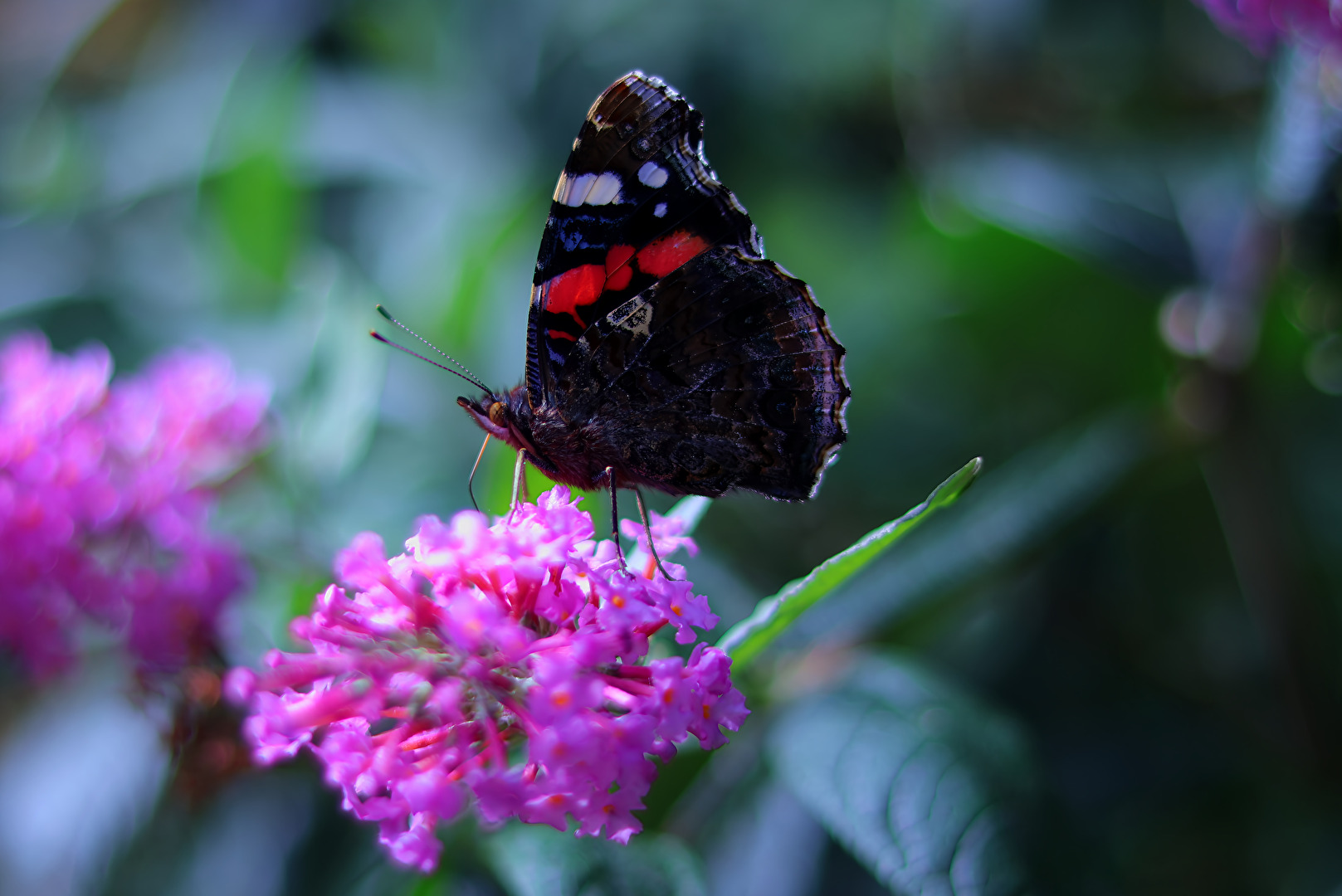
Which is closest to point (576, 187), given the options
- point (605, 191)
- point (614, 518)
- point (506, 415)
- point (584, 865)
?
point (605, 191)

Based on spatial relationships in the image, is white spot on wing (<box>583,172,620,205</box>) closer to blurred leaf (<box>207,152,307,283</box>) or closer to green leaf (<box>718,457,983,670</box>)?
green leaf (<box>718,457,983,670</box>)

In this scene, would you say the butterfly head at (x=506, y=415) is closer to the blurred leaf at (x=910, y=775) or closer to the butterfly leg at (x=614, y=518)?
the butterfly leg at (x=614, y=518)

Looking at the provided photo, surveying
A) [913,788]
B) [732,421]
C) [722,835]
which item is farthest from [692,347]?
[722,835]

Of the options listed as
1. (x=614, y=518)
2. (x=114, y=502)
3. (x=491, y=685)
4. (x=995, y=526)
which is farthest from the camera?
(x=114, y=502)

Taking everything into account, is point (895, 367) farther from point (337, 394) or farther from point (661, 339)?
point (337, 394)

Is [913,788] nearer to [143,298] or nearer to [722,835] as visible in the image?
[722,835]

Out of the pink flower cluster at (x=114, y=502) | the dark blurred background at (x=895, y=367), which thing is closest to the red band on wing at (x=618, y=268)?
the dark blurred background at (x=895, y=367)
